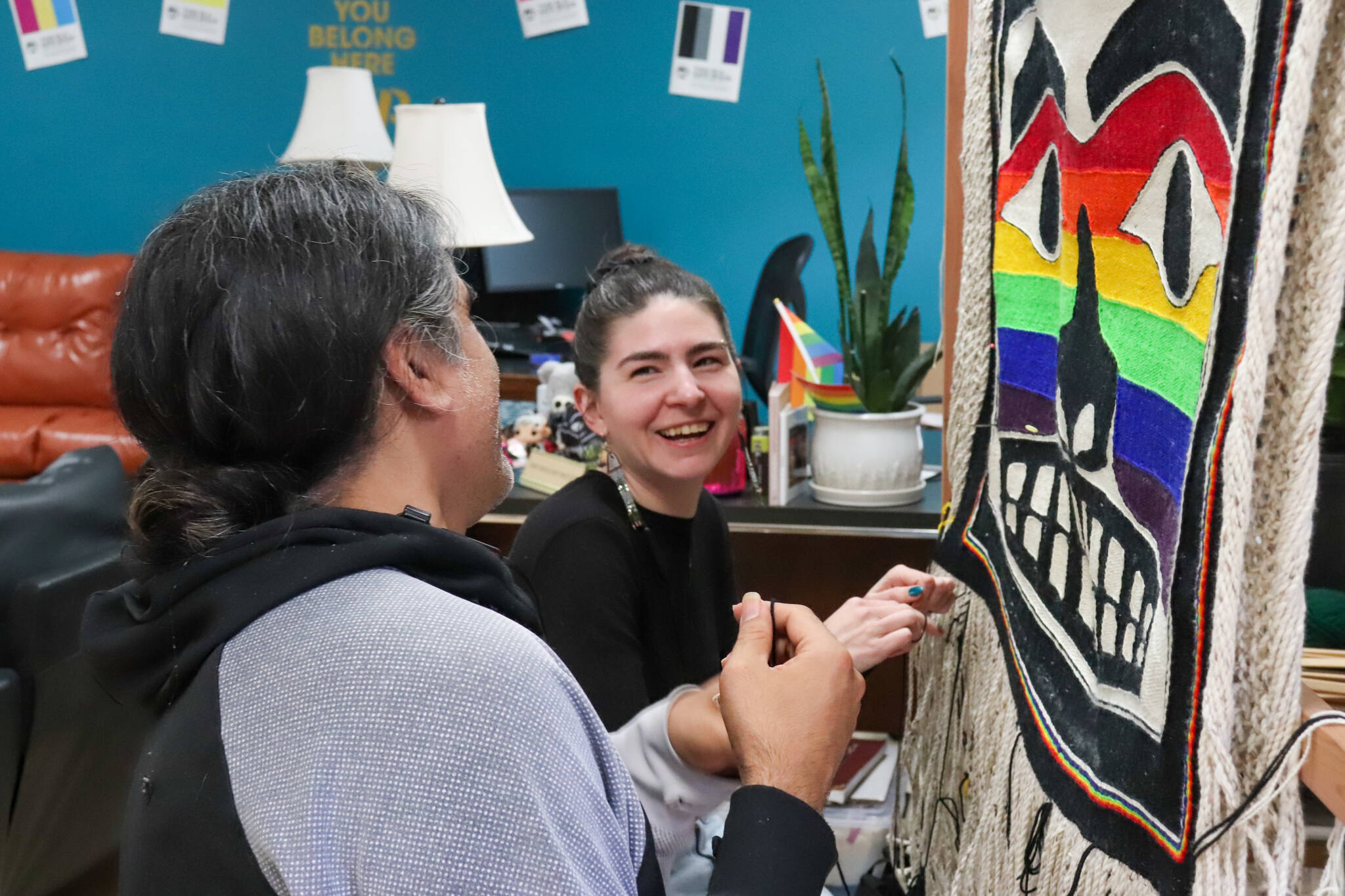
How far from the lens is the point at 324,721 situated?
28.2 inches

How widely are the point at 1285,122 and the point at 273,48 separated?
18.2 ft

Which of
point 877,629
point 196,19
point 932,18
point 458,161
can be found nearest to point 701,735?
point 877,629

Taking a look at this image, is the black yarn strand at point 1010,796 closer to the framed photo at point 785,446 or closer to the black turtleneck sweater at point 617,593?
the black turtleneck sweater at point 617,593

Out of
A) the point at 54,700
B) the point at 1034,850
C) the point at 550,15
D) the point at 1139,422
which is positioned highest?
the point at 550,15

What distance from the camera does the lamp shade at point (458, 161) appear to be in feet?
9.42

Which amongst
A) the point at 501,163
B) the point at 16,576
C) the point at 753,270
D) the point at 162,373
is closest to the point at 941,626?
the point at 162,373

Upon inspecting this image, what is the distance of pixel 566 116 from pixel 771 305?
1.49m

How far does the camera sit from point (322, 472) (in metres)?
0.85

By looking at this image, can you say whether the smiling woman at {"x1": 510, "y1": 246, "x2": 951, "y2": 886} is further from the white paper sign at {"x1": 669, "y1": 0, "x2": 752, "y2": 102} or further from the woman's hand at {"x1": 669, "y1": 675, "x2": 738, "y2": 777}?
the white paper sign at {"x1": 669, "y1": 0, "x2": 752, "y2": 102}

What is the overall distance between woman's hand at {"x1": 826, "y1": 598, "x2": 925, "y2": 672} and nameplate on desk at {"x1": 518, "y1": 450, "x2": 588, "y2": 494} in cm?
110

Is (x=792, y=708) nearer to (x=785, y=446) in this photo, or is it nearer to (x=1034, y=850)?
(x=1034, y=850)

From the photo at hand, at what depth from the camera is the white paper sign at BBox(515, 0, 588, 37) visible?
5.19 metres

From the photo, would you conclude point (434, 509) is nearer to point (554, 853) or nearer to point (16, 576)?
point (554, 853)

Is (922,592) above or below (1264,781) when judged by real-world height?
below
